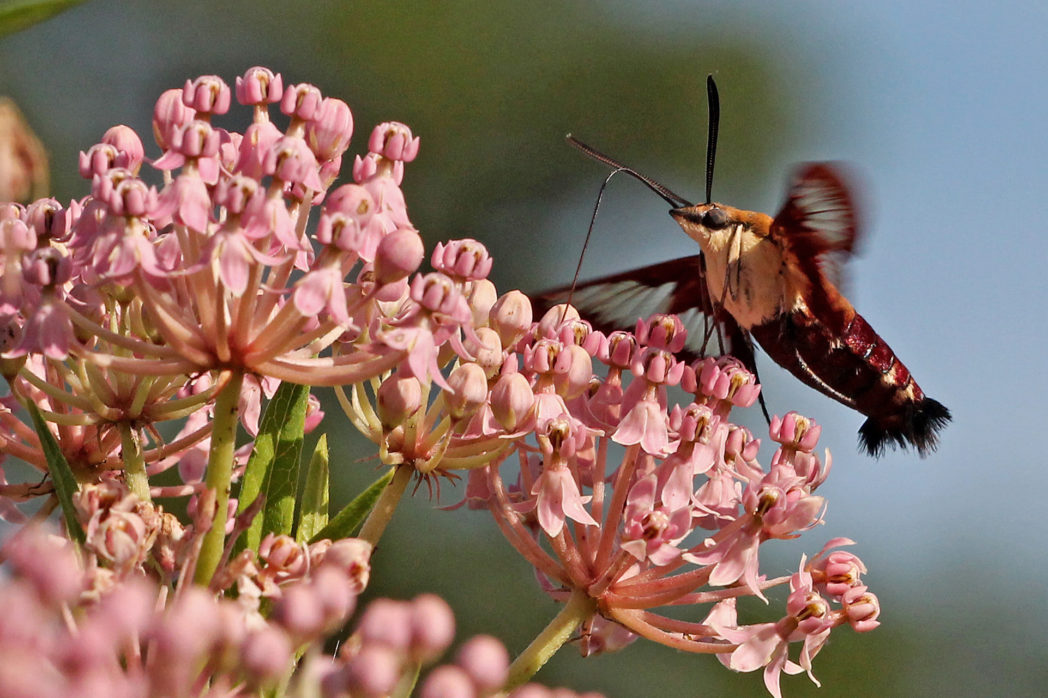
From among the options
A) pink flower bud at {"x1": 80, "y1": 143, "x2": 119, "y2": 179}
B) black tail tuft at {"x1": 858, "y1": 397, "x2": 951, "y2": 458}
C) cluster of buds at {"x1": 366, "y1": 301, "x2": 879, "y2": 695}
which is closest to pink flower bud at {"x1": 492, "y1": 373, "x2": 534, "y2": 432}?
cluster of buds at {"x1": 366, "y1": 301, "x2": 879, "y2": 695}

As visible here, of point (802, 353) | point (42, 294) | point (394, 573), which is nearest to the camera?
point (42, 294)

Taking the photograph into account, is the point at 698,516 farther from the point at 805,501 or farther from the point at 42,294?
the point at 42,294

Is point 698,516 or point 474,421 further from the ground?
point 474,421

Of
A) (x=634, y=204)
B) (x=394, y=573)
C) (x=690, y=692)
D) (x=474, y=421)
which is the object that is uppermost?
(x=474, y=421)

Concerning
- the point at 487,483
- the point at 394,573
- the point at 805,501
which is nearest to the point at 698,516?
the point at 805,501

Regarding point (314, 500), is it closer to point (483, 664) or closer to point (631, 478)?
point (631, 478)

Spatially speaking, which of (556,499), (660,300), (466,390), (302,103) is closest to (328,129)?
(302,103)

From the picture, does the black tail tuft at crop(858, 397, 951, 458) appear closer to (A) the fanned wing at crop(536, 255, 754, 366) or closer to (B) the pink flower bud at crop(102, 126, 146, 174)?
(A) the fanned wing at crop(536, 255, 754, 366)

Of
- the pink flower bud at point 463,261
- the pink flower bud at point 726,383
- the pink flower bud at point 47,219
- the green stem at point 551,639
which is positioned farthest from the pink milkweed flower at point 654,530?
the pink flower bud at point 47,219
